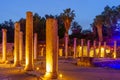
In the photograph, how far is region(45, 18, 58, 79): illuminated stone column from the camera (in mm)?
15875

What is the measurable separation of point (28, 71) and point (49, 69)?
6371 millimetres

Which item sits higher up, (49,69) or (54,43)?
(54,43)

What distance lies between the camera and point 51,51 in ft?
52.6

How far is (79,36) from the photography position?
244 feet

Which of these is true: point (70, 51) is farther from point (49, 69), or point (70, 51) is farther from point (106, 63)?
point (49, 69)

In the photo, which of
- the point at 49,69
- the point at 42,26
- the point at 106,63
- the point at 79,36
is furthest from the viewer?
the point at 79,36

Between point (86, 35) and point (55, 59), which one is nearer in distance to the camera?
point (55, 59)

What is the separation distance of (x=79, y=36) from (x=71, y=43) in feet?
29.3

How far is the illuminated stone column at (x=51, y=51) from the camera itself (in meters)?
15.9

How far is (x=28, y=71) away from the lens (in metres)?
22.1

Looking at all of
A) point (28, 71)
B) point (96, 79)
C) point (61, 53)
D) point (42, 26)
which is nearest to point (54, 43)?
point (96, 79)

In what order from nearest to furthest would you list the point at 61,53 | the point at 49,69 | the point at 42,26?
the point at 49,69 → the point at 61,53 → the point at 42,26

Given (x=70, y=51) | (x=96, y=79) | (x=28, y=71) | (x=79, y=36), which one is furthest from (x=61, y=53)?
(x=96, y=79)

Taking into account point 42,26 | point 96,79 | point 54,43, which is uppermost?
point 42,26
